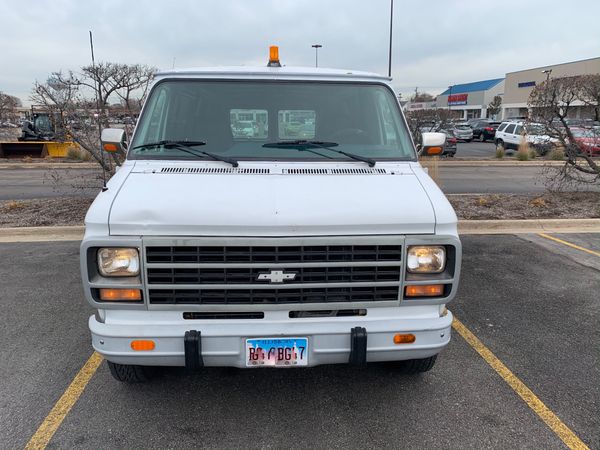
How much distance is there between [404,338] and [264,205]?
1.14 meters

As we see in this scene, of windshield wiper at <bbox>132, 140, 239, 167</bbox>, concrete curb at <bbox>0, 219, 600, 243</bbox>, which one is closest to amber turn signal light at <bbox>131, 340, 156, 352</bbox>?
windshield wiper at <bbox>132, 140, 239, 167</bbox>

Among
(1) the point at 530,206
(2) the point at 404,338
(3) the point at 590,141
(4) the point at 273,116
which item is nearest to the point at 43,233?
(4) the point at 273,116

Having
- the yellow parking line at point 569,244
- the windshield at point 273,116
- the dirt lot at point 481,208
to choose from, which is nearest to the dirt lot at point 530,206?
the dirt lot at point 481,208

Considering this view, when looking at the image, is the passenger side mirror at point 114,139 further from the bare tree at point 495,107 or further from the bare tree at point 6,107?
the bare tree at point 495,107

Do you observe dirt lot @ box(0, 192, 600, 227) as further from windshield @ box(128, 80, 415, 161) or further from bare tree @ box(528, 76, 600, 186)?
windshield @ box(128, 80, 415, 161)

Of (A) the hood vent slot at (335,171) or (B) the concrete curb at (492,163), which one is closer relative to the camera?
(A) the hood vent slot at (335,171)

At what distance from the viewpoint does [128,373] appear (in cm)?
322

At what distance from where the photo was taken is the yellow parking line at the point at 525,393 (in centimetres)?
286

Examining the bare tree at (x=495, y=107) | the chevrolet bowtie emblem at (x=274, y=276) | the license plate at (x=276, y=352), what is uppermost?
the bare tree at (x=495, y=107)

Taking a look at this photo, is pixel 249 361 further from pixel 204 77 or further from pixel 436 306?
pixel 204 77

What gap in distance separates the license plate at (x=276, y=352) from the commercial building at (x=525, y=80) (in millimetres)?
56590

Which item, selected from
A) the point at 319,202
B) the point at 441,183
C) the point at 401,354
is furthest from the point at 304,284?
the point at 441,183

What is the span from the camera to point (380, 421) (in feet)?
9.90

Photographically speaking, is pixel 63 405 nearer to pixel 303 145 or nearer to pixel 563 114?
pixel 303 145
